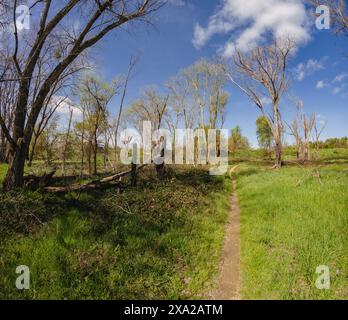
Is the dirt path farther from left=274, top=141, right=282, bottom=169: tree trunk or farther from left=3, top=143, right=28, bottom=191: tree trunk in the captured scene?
left=274, top=141, right=282, bottom=169: tree trunk

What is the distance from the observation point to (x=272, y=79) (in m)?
20.3

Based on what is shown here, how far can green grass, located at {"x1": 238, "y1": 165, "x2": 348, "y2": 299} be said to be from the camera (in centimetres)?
403

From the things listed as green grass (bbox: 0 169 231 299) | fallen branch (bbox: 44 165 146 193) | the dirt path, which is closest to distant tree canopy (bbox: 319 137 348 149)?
the dirt path

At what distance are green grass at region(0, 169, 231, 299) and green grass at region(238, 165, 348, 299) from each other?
0.83m

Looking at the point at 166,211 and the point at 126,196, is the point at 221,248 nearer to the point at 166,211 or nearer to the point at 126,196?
the point at 166,211

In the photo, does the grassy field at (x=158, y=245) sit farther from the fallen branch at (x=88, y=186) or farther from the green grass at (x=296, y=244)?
the fallen branch at (x=88, y=186)

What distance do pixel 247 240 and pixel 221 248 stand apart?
746mm

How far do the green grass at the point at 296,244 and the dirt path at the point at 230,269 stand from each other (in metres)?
0.15

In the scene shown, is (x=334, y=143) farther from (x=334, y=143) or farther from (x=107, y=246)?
(x=107, y=246)

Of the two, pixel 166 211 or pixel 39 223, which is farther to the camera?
pixel 166 211

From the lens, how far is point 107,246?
5043 millimetres

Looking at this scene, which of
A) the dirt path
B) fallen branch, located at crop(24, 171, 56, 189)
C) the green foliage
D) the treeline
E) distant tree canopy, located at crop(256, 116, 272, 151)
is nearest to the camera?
the dirt path

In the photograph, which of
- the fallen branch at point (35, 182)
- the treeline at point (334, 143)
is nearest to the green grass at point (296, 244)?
the fallen branch at point (35, 182)
